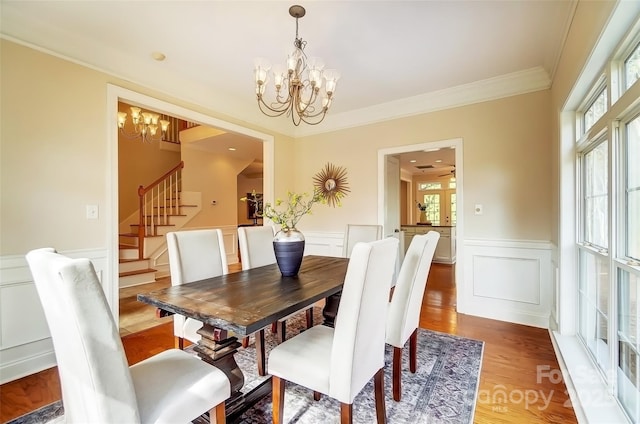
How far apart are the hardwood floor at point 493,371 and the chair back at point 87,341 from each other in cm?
134

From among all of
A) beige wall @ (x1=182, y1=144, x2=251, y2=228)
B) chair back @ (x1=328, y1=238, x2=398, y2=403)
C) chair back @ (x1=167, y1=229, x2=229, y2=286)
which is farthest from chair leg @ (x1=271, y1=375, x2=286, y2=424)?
beige wall @ (x1=182, y1=144, x2=251, y2=228)

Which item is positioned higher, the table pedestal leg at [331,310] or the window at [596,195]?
the window at [596,195]

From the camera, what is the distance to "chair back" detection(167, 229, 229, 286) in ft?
6.48

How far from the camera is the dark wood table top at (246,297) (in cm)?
125

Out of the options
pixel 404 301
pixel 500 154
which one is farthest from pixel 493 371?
pixel 500 154

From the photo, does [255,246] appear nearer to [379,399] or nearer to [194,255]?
[194,255]

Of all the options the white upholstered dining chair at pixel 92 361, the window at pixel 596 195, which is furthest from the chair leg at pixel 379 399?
the window at pixel 596 195

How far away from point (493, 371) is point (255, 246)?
212 cm

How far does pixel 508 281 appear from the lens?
3127 mm

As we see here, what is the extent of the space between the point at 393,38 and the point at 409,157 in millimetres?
4273

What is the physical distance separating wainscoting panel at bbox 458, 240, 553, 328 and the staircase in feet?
16.1

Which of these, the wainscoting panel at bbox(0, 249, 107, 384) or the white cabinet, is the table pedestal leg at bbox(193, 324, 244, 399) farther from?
the white cabinet

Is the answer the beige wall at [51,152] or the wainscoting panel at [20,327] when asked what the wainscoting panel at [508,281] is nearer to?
the beige wall at [51,152]

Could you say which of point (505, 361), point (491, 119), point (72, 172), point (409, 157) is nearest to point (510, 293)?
point (505, 361)
